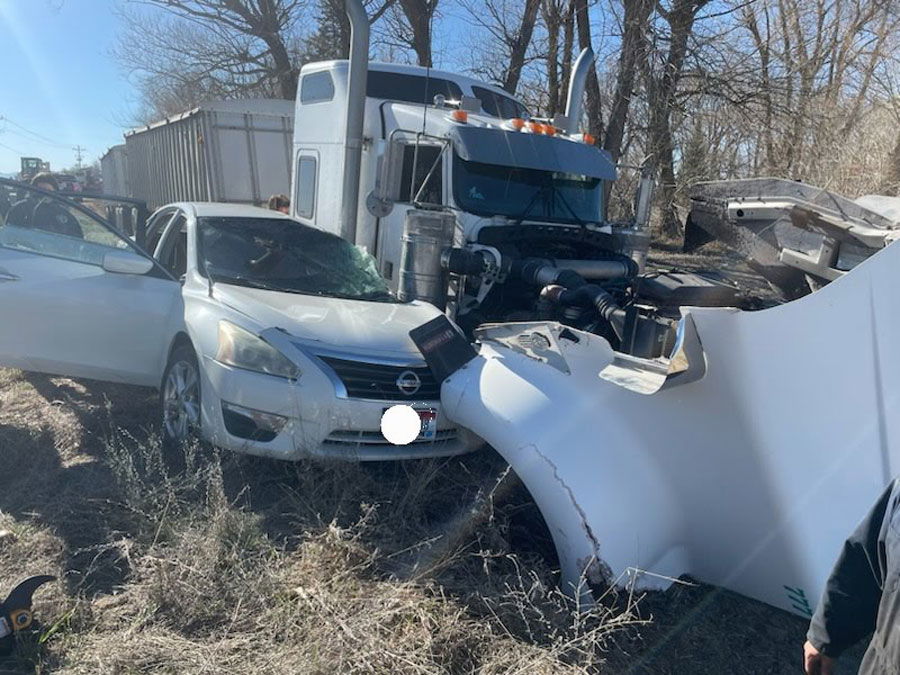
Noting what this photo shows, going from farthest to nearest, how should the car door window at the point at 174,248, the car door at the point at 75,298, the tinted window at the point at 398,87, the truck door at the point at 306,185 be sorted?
1. the truck door at the point at 306,185
2. the tinted window at the point at 398,87
3. the car door window at the point at 174,248
4. the car door at the point at 75,298

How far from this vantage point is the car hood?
4.31 m

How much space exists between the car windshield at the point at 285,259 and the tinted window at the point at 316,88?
2.31 meters

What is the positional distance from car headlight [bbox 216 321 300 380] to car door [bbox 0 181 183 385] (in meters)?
0.86

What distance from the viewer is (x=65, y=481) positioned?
4.39 m

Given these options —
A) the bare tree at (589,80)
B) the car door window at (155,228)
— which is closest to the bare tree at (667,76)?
the bare tree at (589,80)

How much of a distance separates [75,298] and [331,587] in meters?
3.00

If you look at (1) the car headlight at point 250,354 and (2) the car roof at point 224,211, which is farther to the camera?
(2) the car roof at point 224,211

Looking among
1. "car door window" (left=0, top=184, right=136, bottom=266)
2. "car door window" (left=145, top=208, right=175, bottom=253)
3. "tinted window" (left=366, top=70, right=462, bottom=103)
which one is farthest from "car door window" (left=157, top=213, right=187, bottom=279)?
"tinted window" (left=366, top=70, right=462, bottom=103)

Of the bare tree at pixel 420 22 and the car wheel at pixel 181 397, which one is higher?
the bare tree at pixel 420 22

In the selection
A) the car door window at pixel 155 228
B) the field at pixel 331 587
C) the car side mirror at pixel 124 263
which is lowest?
the field at pixel 331 587

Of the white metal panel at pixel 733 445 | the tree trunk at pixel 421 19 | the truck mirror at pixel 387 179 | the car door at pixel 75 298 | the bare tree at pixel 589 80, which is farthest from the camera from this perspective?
the tree trunk at pixel 421 19

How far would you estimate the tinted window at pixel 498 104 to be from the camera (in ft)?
28.0

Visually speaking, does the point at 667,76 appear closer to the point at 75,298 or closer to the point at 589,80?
the point at 589,80

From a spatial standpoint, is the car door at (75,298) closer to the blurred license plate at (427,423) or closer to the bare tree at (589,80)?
the blurred license plate at (427,423)
